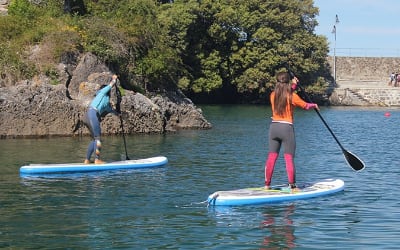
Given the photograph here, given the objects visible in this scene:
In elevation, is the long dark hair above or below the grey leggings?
above

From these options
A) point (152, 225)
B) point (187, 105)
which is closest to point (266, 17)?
point (187, 105)

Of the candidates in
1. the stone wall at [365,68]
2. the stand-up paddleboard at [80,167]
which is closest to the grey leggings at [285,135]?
the stand-up paddleboard at [80,167]

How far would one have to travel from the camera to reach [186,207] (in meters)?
11.6

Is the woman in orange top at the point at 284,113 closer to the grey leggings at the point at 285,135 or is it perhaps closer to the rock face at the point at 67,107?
the grey leggings at the point at 285,135

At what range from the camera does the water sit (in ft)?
31.0

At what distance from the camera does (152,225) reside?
10258mm

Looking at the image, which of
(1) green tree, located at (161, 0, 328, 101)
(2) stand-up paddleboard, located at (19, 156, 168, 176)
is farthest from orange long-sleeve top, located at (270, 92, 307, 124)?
(1) green tree, located at (161, 0, 328, 101)

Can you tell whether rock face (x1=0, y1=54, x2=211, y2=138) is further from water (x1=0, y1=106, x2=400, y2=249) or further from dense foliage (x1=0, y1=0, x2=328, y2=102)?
water (x1=0, y1=106, x2=400, y2=249)

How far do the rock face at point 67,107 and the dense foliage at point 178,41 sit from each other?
45.2 inches

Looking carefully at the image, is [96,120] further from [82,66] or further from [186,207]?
[82,66]

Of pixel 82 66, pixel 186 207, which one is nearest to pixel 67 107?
pixel 82 66

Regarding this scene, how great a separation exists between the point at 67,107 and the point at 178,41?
28774mm

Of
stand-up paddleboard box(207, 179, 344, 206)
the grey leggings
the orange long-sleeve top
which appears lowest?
stand-up paddleboard box(207, 179, 344, 206)

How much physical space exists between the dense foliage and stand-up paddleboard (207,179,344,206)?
1533 centimetres
